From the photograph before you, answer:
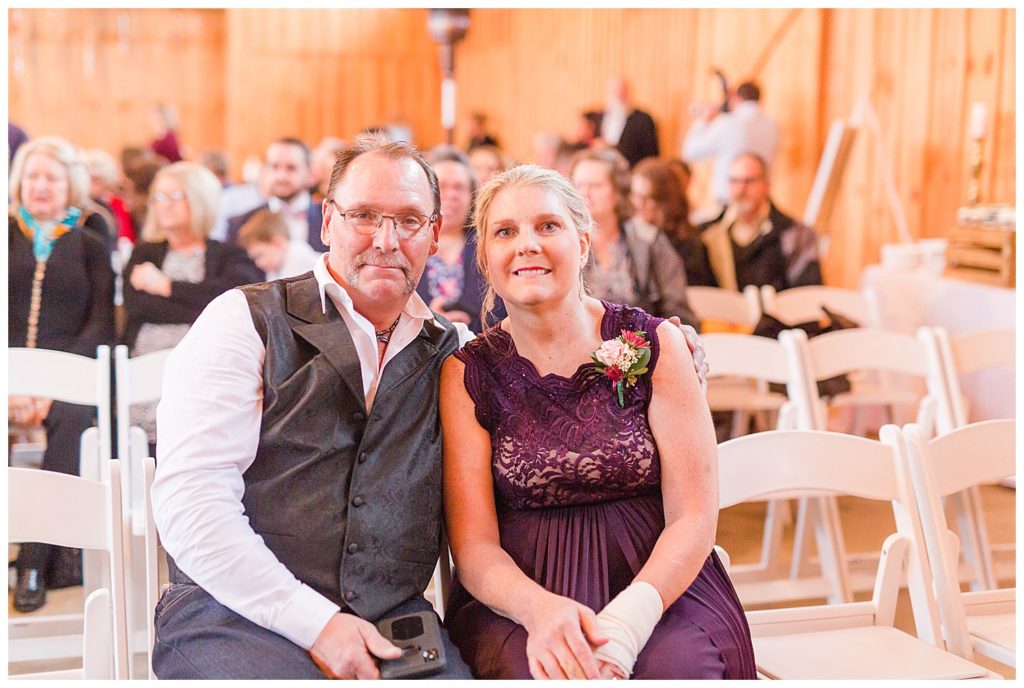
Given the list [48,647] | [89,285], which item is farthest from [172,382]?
[89,285]

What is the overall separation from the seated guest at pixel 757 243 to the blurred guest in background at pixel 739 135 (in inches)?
70.9

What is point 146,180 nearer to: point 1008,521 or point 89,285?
point 89,285

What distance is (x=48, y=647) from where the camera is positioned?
2.82 meters

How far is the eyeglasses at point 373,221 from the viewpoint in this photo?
2059 millimetres

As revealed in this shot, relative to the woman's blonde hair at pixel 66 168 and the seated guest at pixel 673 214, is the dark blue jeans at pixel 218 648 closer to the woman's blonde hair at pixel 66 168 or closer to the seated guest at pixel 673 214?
the woman's blonde hair at pixel 66 168

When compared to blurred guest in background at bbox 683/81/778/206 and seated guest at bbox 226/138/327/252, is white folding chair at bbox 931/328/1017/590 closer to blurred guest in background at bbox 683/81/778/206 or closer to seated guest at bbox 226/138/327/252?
seated guest at bbox 226/138/327/252

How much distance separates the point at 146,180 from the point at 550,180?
5.73 meters

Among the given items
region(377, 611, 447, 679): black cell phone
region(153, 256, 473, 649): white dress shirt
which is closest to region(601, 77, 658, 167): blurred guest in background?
region(153, 256, 473, 649): white dress shirt

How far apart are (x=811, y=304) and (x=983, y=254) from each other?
1.15 m

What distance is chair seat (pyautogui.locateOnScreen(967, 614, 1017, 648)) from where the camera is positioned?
7.45 feet

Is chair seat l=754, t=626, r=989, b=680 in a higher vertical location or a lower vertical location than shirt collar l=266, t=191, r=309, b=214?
lower

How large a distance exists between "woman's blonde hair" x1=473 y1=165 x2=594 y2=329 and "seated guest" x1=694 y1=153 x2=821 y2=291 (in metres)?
3.59

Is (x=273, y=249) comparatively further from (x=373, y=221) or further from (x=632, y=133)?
(x=632, y=133)

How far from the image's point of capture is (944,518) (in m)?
2.30
